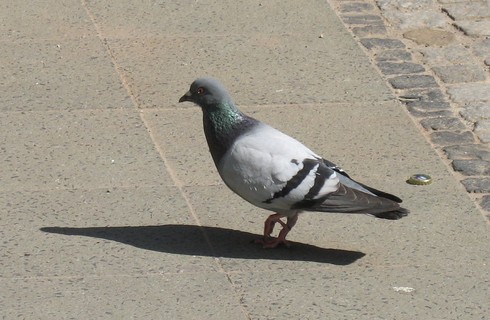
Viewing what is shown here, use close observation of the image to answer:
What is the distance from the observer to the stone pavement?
18.0 feet

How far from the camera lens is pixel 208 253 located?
587cm

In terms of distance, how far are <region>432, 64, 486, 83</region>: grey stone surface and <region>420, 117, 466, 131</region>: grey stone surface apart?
1.98ft

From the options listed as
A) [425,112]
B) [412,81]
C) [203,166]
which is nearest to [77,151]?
[203,166]

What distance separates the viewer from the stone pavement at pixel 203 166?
5.47 m

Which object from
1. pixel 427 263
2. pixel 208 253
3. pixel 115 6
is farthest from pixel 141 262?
pixel 115 6

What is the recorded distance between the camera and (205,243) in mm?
5961

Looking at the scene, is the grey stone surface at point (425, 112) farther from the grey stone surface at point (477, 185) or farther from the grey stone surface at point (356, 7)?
the grey stone surface at point (356, 7)

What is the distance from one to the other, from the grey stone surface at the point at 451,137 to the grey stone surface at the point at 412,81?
0.68 meters

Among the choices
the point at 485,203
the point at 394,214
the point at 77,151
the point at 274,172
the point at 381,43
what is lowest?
the point at 77,151

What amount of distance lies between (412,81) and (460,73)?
15.8 inches

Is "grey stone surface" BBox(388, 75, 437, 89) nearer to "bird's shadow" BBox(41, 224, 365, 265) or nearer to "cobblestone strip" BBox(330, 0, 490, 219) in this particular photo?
"cobblestone strip" BBox(330, 0, 490, 219)

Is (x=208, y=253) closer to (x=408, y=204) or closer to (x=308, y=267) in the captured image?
(x=308, y=267)

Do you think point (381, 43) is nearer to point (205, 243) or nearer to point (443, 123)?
point (443, 123)

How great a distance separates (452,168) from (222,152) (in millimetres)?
1799
